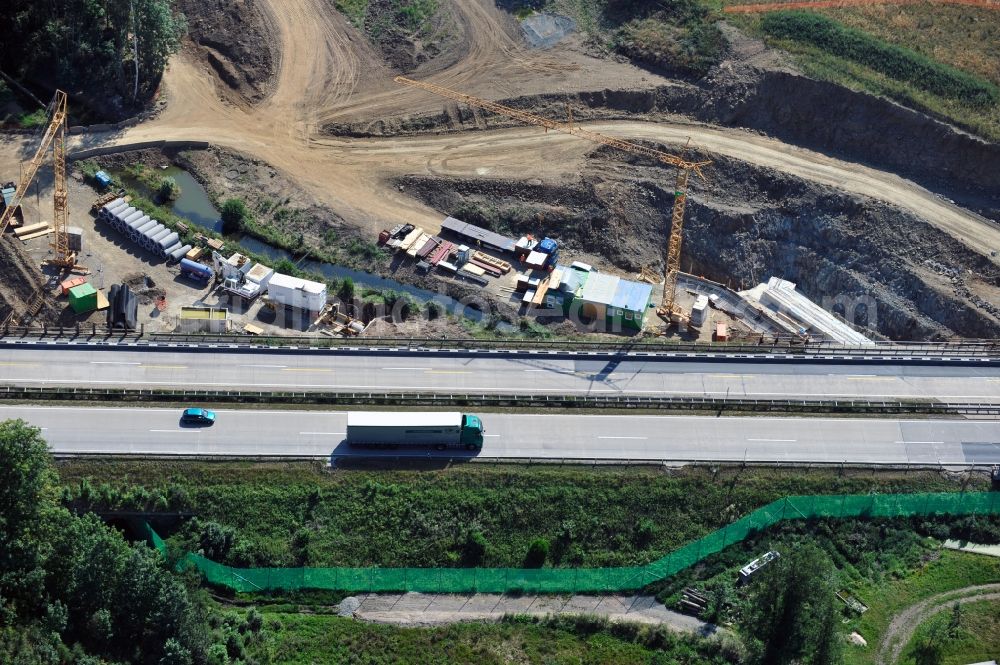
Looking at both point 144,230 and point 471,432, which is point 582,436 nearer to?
point 471,432

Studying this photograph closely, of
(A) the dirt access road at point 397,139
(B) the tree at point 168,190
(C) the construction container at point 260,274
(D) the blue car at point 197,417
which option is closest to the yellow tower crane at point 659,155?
(A) the dirt access road at point 397,139

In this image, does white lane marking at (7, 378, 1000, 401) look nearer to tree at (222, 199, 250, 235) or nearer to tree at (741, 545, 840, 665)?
tree at (741, 545, 840, 665)

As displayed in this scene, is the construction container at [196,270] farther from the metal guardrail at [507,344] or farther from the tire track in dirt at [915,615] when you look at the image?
the tire track in dirt at [915,615]

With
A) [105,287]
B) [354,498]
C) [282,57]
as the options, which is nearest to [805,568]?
[354,498]

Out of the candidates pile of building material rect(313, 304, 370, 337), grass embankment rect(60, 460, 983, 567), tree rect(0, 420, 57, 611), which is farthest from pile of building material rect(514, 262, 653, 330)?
tree rect(0, 420, 57, 611)

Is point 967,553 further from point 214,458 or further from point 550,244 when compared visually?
point 214,458

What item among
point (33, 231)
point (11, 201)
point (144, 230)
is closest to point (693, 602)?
point (144, 230)
